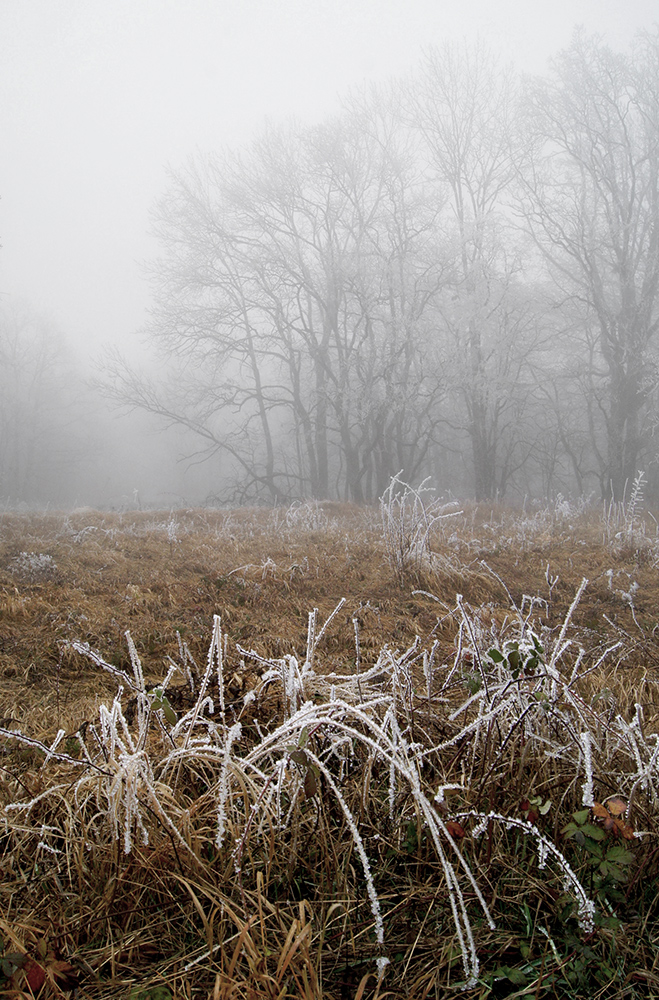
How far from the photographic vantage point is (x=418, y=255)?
16.9 meters

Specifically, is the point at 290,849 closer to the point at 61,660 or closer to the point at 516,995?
the point at 516,995

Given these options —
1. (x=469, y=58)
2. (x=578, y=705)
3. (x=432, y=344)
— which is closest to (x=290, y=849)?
(x=578, y=705)

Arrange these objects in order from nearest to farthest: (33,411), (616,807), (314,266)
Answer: (616,807) < (314,266) < (33,411)

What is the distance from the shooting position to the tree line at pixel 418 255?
14.9 metres

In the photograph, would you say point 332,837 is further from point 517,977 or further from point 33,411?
point 33,411

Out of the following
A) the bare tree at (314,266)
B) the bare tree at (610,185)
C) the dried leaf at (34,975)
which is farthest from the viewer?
the bare tree at (314,266)

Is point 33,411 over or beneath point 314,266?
beneath

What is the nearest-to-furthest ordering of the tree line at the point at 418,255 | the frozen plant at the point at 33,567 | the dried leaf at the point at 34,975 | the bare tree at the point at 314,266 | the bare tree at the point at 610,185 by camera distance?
the dried leaf at the point at 34,975
the frozen plant at the point at 33,567
the bare tree at the point at 610,185
the tree line at the point at 418,255
the bare tree at the point at 314,266

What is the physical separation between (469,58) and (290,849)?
22644 millimetres

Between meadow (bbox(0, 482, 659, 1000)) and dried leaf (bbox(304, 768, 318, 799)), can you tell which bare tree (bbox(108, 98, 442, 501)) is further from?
dried leaf (bbox(304, 768, 318, 799))

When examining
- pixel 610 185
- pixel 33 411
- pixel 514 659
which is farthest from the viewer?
pixel 33 411

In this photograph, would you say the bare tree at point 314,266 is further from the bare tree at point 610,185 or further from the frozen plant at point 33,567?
the frozen plant at point 33,567

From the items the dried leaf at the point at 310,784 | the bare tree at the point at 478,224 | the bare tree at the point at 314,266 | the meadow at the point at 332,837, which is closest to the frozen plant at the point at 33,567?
the meadow at the point at 332,837

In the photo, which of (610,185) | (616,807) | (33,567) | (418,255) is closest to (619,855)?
(616,807)
